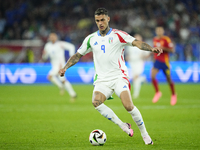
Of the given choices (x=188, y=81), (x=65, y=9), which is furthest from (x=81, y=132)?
(x=65, y=9)

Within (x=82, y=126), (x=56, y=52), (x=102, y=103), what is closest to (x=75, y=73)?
(x=56, y=52)

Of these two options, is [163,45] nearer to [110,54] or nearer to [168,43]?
[168,43]

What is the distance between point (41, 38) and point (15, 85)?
638cm

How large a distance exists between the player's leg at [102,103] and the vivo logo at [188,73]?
14.3m

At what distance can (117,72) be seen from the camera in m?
5.74

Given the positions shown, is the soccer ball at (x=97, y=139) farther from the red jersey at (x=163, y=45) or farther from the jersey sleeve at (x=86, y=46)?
the red jersey at (x=163, y=45)

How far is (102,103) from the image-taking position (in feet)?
18.2

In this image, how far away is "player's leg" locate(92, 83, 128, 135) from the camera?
217 inches

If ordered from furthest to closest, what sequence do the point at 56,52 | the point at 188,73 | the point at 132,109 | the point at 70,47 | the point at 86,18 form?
1. the point at 86,18
2. the point at 188,73
3. the point at 56,52
4. the point at 70,47
5. the point at 132,109

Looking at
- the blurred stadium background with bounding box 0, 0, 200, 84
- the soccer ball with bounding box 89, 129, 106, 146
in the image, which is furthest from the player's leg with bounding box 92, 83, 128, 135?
the blurred stadium background with bounding box 0, 0, 200, 84

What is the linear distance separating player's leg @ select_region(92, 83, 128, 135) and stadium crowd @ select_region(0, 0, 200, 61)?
16936 mm

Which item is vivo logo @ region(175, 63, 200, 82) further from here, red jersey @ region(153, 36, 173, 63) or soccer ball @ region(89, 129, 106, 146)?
soccer ball @ region(89, 129, 106, 146)

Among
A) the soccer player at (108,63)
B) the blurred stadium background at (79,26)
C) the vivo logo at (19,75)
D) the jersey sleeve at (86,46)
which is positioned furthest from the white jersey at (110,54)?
the vivo logo at (19,75)

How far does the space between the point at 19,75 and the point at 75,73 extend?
11.1 feet
